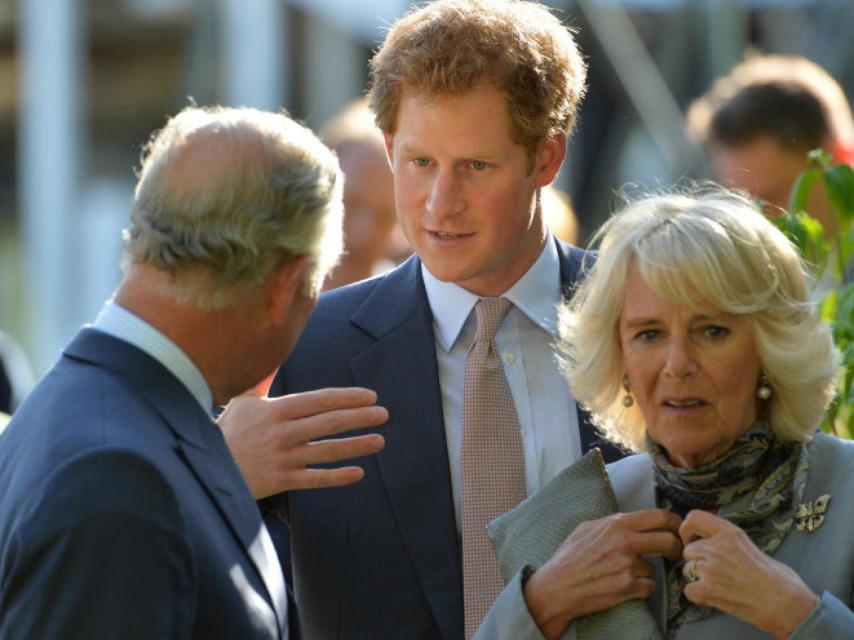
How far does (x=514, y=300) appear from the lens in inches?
137

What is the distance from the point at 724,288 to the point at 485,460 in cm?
63

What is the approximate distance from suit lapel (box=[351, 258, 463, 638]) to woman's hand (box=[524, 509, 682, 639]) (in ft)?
1.22

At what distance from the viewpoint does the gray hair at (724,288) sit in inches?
118

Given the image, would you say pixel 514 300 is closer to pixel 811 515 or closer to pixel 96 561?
pixel 811 515

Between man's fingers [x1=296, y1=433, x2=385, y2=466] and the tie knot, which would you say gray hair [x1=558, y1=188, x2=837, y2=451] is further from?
man's fingers [x1=296, y1=433, x2=385, y2=466]

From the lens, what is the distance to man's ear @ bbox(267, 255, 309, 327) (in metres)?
2.50

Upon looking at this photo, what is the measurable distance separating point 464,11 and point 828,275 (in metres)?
1.48

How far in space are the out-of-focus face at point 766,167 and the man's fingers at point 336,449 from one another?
223 centimetres

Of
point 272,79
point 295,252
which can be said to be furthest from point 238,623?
point 272,79

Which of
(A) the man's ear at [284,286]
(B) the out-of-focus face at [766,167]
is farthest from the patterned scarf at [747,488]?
(B) the out-of-focus face at [766,167]

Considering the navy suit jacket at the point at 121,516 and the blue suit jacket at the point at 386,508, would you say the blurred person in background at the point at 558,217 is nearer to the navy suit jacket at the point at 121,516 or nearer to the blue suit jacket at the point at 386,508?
the blue suit jacket at the point at 386,508

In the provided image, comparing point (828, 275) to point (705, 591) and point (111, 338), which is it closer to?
point (705, 591)

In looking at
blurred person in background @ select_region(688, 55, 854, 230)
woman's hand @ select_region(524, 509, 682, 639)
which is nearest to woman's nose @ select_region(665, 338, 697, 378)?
woman's hand @ select_region(524, 509, 682, 639)

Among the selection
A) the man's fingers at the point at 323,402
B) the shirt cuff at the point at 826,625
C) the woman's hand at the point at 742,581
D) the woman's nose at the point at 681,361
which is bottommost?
the shirt cuff at the point at 826,625
